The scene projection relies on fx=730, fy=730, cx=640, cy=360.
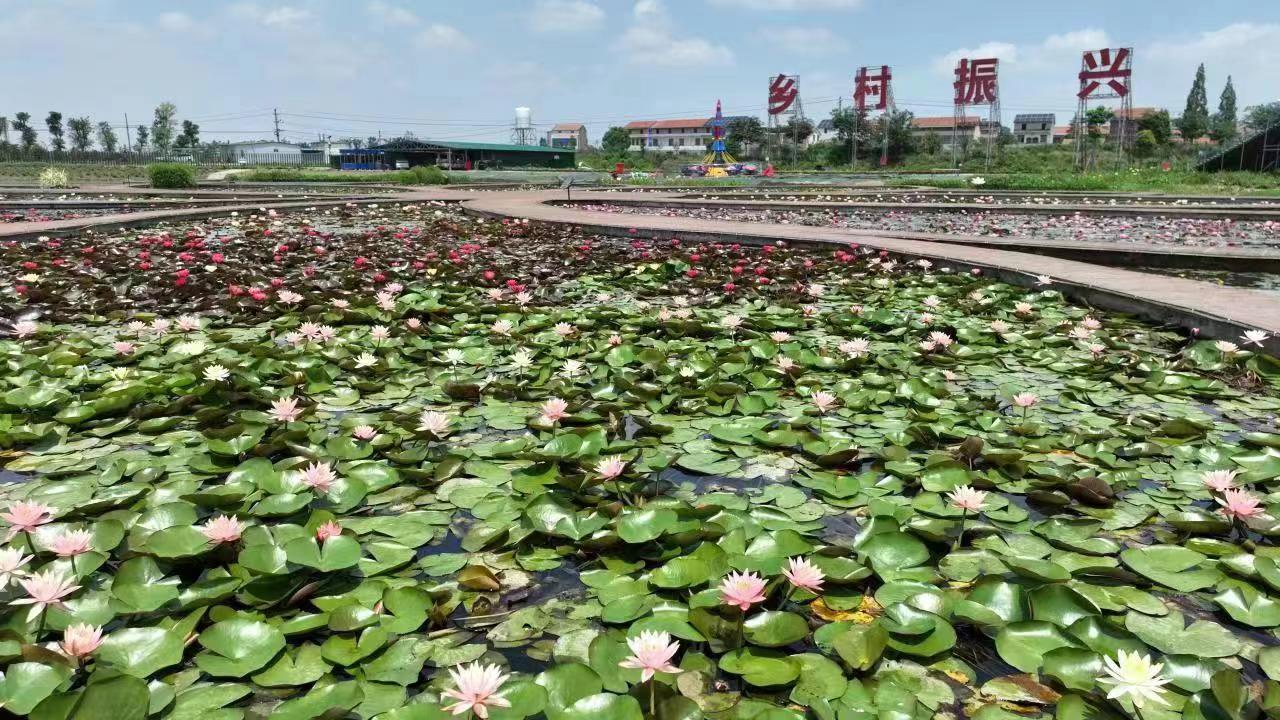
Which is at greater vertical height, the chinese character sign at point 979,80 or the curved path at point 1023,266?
the chinese character sign at point 979,80

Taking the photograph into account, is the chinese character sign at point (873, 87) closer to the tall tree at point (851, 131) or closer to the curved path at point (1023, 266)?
the tall tree at point (851, 131)

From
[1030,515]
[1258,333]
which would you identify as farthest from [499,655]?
[1258,333]

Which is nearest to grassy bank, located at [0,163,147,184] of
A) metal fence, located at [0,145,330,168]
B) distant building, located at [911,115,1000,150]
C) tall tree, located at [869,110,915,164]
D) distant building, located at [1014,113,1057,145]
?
metal fence, located at [0,145,330,168]

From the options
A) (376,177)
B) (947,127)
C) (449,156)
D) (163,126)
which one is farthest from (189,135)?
(947,127)

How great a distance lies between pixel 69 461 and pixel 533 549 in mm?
1399

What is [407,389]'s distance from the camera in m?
2.71

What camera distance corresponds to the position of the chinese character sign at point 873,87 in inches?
1746

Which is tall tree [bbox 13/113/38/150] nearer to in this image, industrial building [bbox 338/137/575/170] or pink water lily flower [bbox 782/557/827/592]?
industrial building [bbox 338/137/575/170]

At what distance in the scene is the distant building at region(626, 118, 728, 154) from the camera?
8856 cm

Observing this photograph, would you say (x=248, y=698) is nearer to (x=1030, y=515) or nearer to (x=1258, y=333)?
(x=1030, y=515)

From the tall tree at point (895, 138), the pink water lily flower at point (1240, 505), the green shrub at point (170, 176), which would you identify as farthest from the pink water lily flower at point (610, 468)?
the tall tree at point (895, 138)

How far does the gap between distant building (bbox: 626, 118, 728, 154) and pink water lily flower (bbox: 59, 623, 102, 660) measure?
89619 millimetres

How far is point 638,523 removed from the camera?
1.58 m

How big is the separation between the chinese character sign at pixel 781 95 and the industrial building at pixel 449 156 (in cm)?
1664
